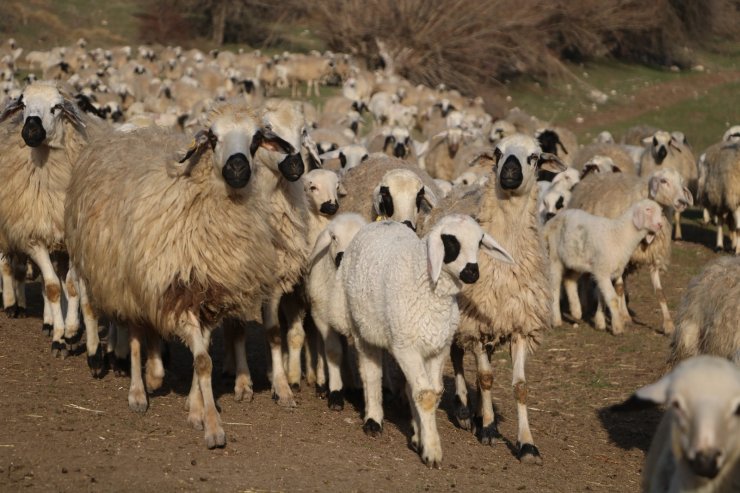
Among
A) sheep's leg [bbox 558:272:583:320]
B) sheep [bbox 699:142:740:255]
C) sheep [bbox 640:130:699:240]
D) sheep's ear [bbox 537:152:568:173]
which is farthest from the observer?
sheep [bbox 640:130:699:240]

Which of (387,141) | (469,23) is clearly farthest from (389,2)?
(387,141)

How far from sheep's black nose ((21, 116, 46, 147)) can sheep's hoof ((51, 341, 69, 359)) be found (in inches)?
65.5

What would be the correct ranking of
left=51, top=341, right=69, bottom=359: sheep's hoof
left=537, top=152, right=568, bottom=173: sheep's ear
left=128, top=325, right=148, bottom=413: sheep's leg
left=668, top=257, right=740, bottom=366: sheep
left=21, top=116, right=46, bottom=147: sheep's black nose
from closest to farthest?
left=668, top=257, right=740, bottom=366: sheep
left=128, top=325, right=148, bottom=413: sheep's leg
left=537, top=152, right=568, bottom=173: sheep's ear
left=21, top=116, right=46, bottom=147: sheep's black nose
left=51, top=341, right=69, bottom=359: sheep's hoof

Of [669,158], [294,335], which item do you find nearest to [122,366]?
[294,335]

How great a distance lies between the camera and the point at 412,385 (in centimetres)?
671

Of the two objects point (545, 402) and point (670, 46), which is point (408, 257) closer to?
point (545, 402)

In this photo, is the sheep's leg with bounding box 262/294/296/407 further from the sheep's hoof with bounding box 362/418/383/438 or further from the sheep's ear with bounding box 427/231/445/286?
the sheep's ear with bounding box 427/231/445/286

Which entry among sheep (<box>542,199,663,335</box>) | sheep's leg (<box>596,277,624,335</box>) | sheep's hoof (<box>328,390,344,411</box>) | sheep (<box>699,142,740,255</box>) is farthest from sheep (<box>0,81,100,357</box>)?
sheep (<box>699,142,740,255</box>)

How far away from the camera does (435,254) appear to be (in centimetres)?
657

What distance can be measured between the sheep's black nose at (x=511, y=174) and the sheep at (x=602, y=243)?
430 cm

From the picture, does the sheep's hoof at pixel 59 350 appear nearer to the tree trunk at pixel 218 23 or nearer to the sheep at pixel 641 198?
the sheep at pixel 641 198

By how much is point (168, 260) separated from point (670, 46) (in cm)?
4608

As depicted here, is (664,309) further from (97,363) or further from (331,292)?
(97,363)

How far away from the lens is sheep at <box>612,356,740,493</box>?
3844mm
